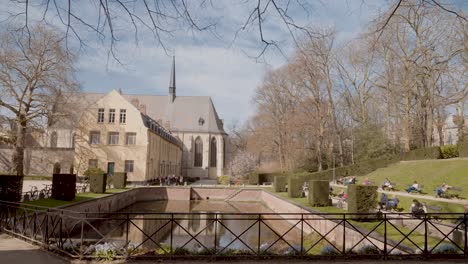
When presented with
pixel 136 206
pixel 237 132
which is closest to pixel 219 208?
pixel 136 206

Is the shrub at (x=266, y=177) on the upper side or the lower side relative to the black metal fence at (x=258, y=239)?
upper

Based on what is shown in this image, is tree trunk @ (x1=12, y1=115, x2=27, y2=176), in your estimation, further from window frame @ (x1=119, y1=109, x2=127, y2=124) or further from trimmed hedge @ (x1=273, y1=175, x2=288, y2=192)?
trimmed hedge @ (x1=273, y1=175, x2=288, y2=192)

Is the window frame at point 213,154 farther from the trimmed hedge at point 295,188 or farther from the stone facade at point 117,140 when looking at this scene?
the trimmed hedge at point 295,188

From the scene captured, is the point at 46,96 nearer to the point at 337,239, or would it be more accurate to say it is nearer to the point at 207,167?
the point at 337,239

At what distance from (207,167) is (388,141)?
3180 cm

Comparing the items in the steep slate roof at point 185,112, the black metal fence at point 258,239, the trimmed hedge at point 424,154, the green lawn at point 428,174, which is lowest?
the black metal fence at point 258,239

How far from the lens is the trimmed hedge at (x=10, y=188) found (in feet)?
46.2

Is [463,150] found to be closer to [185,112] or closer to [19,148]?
[19,148]

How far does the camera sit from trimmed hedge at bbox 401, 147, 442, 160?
2953 cm

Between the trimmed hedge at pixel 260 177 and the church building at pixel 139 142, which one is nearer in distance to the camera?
the church building at pixel 139 142

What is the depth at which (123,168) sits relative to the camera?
38.7 meters

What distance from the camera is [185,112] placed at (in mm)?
63781

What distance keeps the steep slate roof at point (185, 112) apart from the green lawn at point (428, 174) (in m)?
35.4

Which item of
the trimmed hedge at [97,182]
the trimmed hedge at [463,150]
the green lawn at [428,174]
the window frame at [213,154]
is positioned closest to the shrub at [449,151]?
the trimmed hedge at [463,150]
